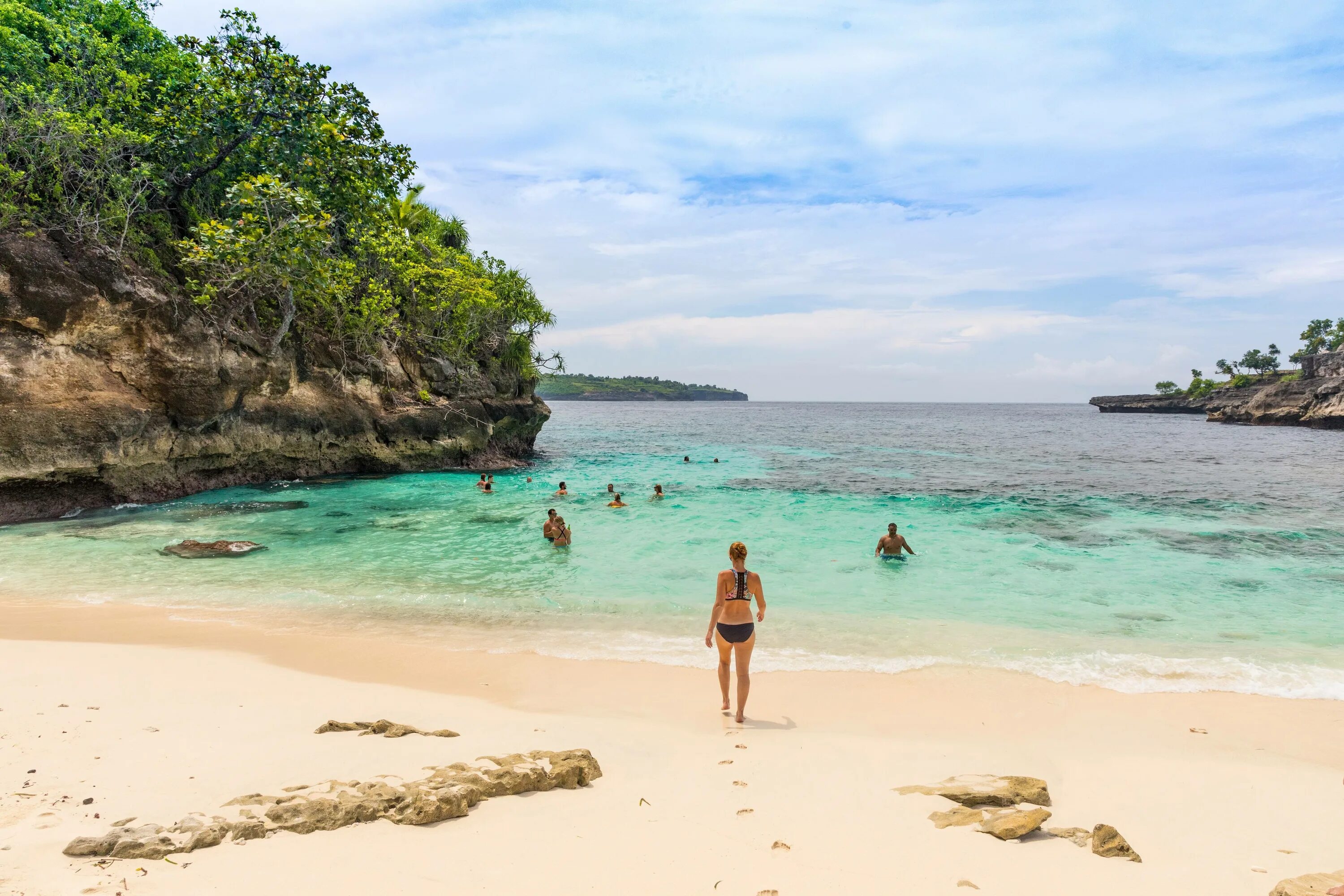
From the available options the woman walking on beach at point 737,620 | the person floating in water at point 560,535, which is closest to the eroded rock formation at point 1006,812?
the woman walking on beach at point 737,620

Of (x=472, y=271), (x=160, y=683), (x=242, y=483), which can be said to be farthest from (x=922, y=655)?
(x=472, y=271)

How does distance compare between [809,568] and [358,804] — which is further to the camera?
[809,568]

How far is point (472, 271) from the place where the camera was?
87.8ft

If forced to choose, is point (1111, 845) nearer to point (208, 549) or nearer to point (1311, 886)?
point (1311, 886)

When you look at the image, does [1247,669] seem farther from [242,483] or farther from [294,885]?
[242,483]

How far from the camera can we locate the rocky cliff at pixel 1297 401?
6375 cm

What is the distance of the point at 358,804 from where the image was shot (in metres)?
3.87

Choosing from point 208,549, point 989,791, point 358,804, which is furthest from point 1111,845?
point 208,549

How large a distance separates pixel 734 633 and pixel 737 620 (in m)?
0.12

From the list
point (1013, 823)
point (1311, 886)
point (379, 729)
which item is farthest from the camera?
point (379, 729)

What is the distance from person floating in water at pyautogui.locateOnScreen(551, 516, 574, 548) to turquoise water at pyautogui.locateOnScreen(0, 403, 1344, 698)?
385 mm

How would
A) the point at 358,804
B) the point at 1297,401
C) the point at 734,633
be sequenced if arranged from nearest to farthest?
the point at 358,804 < the point at 734,633 < the point at 1297,401

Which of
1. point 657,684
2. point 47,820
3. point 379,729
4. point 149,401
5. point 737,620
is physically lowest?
point 657,684

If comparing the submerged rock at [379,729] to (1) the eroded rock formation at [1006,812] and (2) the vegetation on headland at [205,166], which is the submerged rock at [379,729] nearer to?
(1) the eroded rock formation at [1006,812]
